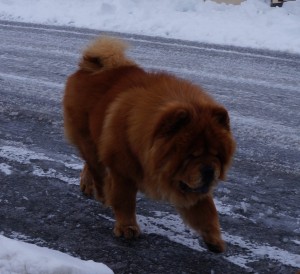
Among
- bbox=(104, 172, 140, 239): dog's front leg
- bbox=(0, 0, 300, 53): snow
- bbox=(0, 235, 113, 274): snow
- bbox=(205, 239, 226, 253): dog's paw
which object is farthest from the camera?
bbox=(0, 0, 300, 53): snow

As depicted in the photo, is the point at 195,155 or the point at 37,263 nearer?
the point at 37,263

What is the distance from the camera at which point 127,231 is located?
3.57m

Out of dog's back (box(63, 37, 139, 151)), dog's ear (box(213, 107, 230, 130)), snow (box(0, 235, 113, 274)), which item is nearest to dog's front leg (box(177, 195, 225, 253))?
dog's ear (box(213, 107, 230, 130))

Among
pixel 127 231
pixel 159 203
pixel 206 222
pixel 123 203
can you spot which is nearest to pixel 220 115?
pixel 206 222

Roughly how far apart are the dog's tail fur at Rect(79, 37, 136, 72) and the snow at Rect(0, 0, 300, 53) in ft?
24.3

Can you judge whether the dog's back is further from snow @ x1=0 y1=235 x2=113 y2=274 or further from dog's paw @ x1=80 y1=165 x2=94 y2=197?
snow @ x1=0 y1=235 x2=113 y2=274

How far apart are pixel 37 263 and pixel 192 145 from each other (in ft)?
3.20

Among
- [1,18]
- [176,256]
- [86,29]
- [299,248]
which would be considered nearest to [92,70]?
[176,256]

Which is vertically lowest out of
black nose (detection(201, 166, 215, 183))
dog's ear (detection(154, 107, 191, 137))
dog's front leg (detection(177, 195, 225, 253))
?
dog's front leg (detection(177, 195, 225, 253))

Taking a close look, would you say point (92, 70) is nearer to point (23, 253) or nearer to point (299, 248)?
point (23, 253)

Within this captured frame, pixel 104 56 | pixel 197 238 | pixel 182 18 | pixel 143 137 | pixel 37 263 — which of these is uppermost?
pixel 182 18

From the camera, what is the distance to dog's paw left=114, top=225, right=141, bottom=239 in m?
3.57

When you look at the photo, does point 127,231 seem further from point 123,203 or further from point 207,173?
point 207,173

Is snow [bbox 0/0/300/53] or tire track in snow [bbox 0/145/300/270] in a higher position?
snow [bbox 0/0/300/53]
